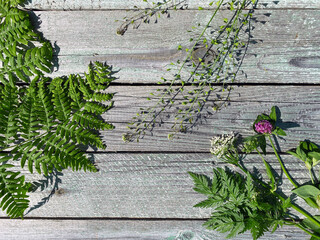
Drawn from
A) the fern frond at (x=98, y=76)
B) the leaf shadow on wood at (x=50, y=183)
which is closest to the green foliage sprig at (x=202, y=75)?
the fern frond at (x=98, y=76)

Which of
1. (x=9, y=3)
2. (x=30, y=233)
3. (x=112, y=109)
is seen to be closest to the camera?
(x=9, y=3)

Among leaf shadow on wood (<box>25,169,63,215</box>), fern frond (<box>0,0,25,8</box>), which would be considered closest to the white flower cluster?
leaf shadow on wood (<box>25,169,63,215</box>)

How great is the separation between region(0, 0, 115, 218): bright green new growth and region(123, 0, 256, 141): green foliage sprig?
268 millimetres

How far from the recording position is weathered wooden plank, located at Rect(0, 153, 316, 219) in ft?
5.16

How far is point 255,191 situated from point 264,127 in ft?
1.26

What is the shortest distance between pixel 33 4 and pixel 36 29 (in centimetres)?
14

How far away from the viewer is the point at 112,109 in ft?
5.11

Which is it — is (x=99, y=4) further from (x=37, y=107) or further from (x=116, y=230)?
(x=116, y=230)

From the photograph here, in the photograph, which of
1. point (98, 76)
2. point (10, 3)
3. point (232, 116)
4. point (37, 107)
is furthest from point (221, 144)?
point (10, 3)

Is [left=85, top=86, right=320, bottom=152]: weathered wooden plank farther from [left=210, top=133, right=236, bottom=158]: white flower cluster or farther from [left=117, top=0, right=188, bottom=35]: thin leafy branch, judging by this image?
[left=117, top=0, right=188, bottom=35]: thin leafy branch

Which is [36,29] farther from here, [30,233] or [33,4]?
[30,233]

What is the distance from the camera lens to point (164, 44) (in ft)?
4.94

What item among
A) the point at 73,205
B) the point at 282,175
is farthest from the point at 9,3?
the point at 282,175

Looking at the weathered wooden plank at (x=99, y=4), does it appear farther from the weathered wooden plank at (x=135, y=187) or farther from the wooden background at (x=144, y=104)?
the weathered wooden plank at (x=135, y=187)
